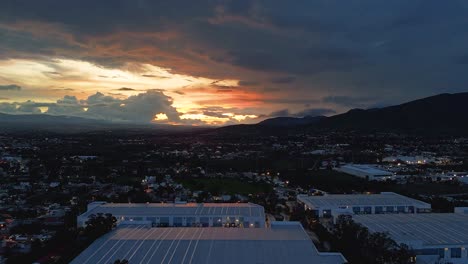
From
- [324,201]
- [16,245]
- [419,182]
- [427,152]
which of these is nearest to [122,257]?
[16,245]

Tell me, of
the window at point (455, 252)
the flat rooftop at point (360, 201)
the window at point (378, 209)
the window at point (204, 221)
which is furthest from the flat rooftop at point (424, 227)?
the window at point (204, 221)

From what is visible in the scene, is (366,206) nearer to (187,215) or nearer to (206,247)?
(187,215)

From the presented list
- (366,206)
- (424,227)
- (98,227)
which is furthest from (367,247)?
(98,227)

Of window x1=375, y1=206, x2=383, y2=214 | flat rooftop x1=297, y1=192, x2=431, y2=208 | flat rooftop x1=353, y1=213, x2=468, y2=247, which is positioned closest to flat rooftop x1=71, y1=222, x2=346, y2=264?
flat rooftop x1=353, y1=213, x2=468, y2=247

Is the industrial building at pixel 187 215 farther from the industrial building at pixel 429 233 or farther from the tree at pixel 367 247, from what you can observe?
the industrial building at pixel 429 233

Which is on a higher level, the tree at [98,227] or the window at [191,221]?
the tree at [98,227]

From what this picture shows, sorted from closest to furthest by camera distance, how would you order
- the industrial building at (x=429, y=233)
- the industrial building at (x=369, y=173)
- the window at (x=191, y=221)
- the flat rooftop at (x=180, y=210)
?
the industrial building at (x=429, y=233)
the window at (x=191, y=221)
the flat rooftop at (x=180, y=210)
the industrial building at (x=369, y=173)
